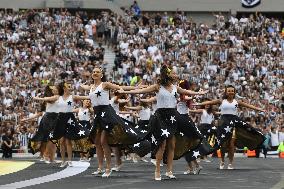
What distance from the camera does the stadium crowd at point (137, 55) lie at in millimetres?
40812

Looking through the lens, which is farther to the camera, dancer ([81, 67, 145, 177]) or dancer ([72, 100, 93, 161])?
dancer ([72, 100, 93, 161])

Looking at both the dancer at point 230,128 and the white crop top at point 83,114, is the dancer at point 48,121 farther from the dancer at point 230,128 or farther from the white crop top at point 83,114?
the dancer at point 230,128

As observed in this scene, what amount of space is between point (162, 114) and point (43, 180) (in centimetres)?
256

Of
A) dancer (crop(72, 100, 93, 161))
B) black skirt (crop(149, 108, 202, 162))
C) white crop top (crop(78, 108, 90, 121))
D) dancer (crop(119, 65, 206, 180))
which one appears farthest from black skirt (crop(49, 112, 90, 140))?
dancer (crop(119, 65, 206, 180))

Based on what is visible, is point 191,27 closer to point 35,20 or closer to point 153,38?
point 153,38

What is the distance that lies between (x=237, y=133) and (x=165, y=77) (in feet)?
18.0

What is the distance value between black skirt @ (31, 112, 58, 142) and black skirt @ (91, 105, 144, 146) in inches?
192

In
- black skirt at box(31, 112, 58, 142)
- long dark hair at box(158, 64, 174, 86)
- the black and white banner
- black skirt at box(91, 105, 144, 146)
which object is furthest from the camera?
the black and white banner

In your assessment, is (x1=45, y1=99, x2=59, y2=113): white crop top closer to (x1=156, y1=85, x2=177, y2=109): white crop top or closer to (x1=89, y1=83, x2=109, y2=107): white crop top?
(x1=89, y1=83, x2=109, y2=107): white crop top

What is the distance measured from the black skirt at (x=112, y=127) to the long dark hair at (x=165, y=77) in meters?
1.46

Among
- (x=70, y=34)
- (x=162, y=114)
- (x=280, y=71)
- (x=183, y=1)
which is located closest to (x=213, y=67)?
(x=280, y=71)

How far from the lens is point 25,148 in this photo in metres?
38.2

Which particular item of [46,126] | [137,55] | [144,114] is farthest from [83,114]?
[137,55]

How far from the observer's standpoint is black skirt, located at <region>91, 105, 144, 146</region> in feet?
64.1
